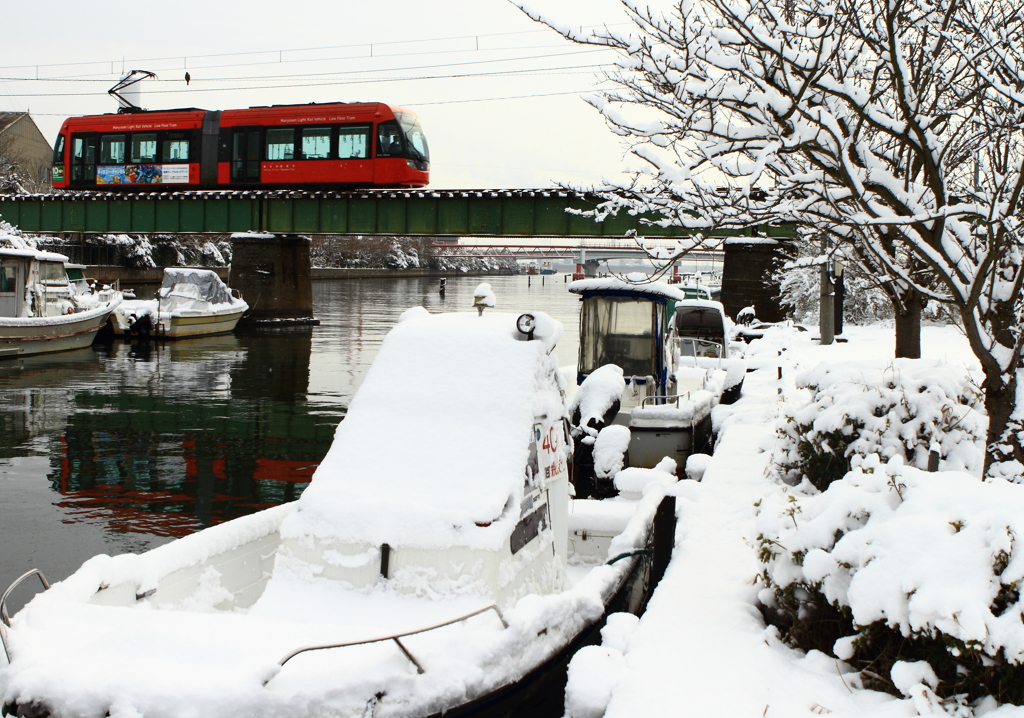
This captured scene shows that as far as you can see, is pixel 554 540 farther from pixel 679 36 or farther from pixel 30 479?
pixel 30 479

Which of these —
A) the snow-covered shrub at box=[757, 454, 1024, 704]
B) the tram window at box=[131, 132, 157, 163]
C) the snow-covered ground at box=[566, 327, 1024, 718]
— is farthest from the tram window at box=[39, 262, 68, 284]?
the snow-covered shrub at box=[757, 454, 1024, 704]

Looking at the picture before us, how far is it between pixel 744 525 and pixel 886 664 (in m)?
3.04

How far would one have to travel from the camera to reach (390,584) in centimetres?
552

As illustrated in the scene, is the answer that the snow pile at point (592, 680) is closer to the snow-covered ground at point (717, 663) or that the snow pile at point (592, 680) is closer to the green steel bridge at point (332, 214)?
the snow-covered ground at point (717, 663)

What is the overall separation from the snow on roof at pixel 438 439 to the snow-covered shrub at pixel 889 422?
2674 mm

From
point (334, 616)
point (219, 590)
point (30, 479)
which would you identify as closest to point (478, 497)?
Answer: point (334, 616)

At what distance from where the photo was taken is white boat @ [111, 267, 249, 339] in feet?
121

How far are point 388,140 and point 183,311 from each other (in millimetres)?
11630

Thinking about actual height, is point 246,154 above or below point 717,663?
above

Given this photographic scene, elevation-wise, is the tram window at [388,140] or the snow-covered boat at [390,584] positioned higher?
the tram window at [388,140]

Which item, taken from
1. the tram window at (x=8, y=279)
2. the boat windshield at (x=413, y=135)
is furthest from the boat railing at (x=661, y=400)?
the tram window at (x=8, y=279)

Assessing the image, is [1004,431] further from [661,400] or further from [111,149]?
[111,149]

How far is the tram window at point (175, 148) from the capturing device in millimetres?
38000

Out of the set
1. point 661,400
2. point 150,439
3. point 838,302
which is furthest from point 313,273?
point 661,400
